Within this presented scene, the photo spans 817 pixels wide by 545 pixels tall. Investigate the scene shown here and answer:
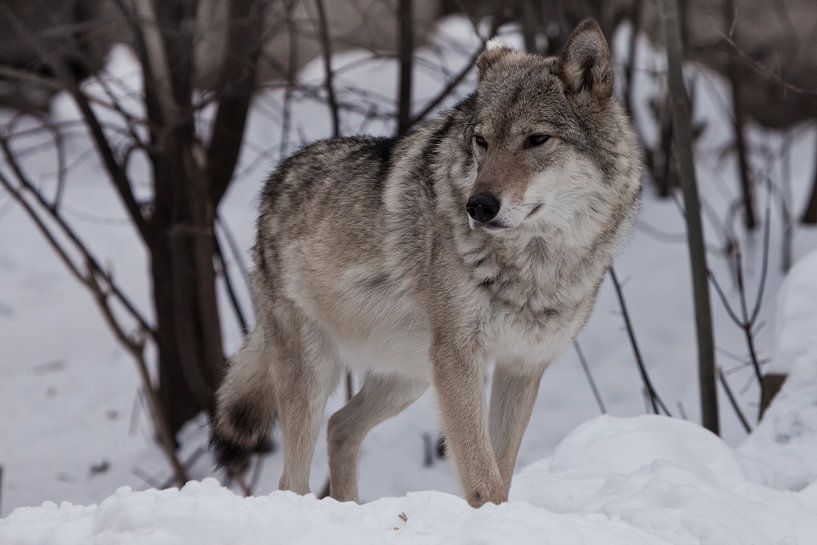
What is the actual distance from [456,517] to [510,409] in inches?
49.2

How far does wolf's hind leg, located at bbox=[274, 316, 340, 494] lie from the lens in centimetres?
434

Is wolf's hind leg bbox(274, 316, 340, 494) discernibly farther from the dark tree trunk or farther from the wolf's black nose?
the dark tree trunk

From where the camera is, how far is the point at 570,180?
11.9ft

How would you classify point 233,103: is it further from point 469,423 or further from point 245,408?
point 469,423

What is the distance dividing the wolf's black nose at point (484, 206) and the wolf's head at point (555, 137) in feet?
0.08

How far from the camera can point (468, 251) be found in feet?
12.2

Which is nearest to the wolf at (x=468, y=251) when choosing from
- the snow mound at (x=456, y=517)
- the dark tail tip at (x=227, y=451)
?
the dark tail tip at (x=227, y=451)

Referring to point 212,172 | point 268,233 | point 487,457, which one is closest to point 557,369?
point 212,172

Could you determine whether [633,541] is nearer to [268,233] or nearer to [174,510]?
[174,510]

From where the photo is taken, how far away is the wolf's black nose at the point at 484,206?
3.38 metres

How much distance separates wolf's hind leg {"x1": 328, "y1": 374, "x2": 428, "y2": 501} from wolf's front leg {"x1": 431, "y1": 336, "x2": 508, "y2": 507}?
0.91 meters

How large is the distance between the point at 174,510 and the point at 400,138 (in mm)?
1960

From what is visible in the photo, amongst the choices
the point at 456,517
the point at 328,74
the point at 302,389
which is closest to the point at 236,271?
the point at 328,74

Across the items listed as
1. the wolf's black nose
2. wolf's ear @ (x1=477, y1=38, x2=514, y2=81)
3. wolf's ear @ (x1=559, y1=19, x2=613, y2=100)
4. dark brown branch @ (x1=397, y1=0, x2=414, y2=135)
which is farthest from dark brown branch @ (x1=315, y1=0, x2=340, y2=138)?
the wolf's black nose
